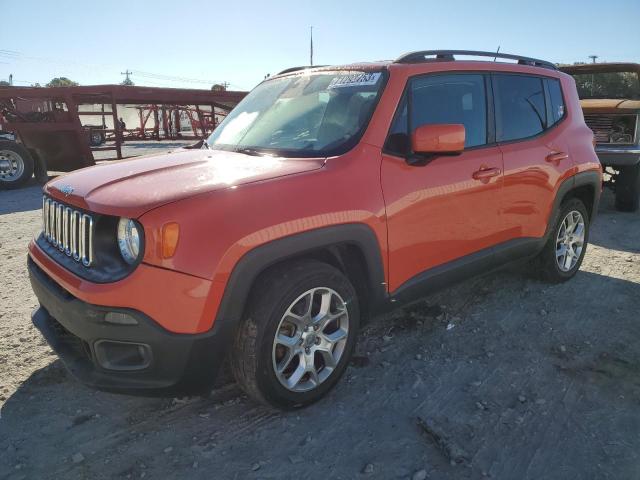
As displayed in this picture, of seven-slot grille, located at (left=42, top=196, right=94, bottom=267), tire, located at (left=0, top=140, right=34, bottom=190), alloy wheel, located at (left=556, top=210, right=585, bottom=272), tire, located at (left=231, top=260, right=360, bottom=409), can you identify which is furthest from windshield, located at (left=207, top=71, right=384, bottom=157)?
tire, located at (left=0, top=140, right=34, bottom=190)

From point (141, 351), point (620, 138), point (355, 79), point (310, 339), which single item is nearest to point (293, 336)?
point (310, 339)

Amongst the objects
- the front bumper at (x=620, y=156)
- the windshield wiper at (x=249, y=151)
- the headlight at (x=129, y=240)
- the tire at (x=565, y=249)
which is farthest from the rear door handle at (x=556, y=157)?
the front bumper at (x=620, y=156)

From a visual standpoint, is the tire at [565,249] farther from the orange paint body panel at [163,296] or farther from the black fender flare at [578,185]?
the orange paint body panel at [163,296]

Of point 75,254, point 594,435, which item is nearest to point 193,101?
point 75,254

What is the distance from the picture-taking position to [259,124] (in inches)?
133

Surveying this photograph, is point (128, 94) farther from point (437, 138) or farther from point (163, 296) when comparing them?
point (163, 296)

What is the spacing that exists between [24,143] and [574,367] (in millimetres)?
11526

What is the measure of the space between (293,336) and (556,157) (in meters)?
2.68

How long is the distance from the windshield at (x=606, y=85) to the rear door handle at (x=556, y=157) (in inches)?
195

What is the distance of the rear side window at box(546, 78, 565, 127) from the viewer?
4164 mm

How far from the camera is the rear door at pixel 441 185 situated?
2863 mm

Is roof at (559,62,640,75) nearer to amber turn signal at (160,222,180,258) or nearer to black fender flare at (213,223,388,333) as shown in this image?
black fender flare at (213,223,388,333)

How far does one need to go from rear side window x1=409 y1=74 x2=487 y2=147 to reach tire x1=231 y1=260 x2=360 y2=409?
3.76ft

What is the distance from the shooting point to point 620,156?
6.91 m
